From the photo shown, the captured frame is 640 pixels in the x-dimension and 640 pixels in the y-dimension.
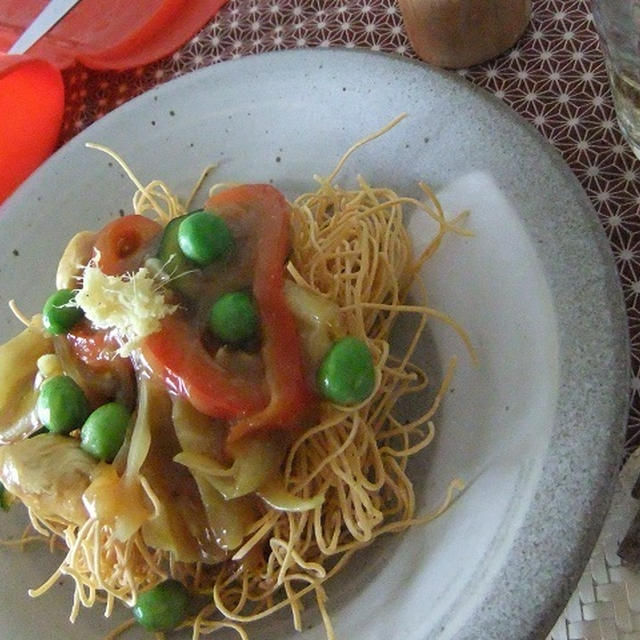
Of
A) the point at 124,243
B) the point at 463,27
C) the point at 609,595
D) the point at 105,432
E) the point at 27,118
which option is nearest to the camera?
the point at 609,595

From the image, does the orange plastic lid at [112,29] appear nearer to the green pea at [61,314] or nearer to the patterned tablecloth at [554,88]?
the patterned tablecloth at [554,88]

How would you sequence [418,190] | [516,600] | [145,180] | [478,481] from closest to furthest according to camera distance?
[516,600], [478,481], [418,190], [145,180]

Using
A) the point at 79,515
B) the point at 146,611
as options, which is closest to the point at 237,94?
the point at 79,515

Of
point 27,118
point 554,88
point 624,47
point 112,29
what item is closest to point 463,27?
point 554,88

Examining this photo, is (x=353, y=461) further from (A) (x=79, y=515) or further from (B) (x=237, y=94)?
(B) (x=237, y=94)

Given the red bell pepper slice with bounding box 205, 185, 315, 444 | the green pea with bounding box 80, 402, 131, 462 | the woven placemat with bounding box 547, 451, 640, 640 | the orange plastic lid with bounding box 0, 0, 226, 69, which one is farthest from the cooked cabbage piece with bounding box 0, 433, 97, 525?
the orange plastic lid with bounding box 0, 0, 226, 69

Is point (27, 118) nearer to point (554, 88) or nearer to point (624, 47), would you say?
point (554, 88)

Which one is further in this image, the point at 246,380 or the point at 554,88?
the point at 554,88
